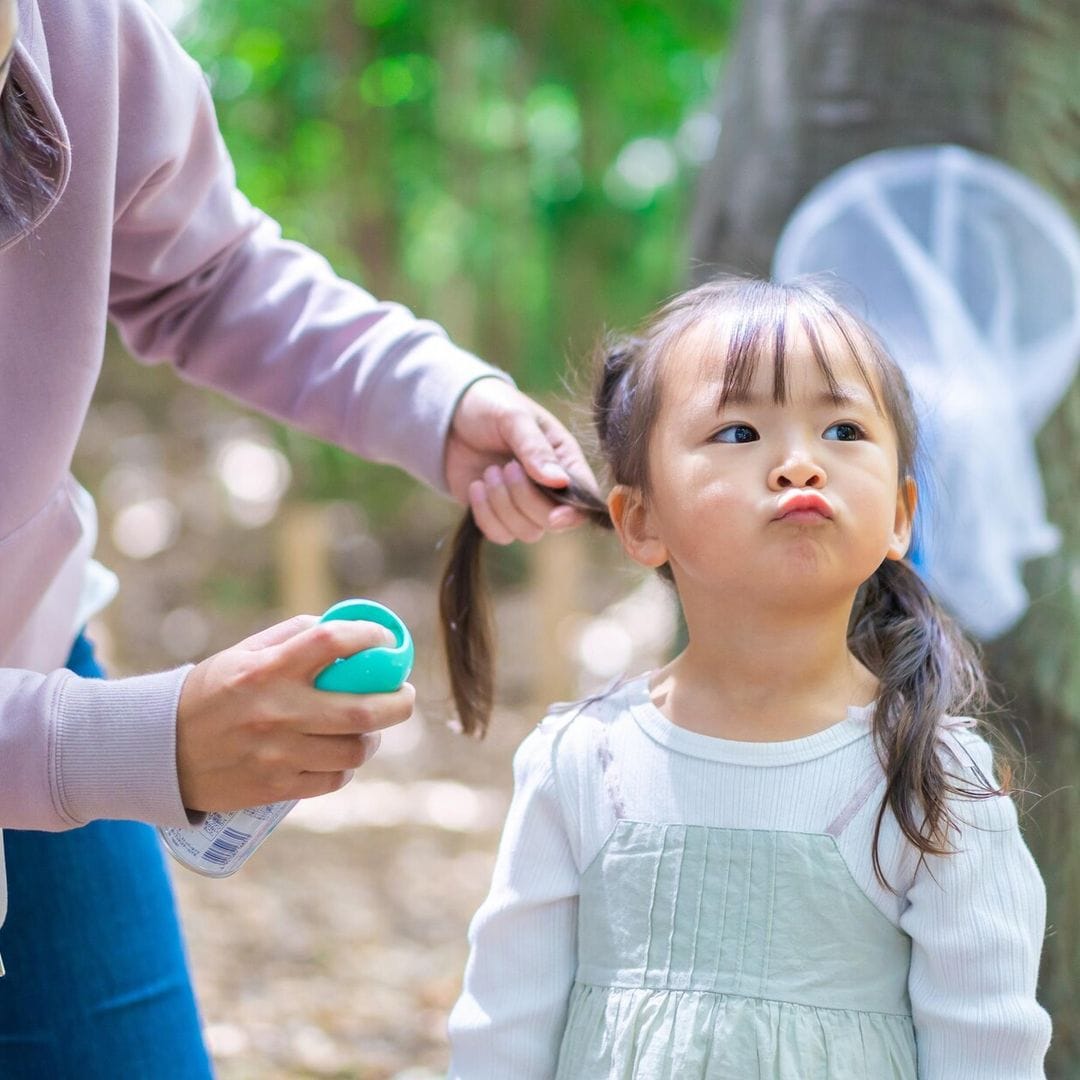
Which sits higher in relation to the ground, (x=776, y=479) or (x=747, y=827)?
(x=776, y=479)

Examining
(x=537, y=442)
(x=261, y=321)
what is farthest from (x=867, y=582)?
(x=261, y=321)

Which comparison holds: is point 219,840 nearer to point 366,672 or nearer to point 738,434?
point 366,672

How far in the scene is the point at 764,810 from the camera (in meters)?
1.41

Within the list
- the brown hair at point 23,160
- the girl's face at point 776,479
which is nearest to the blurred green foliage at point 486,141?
the girl's face at point 776,479

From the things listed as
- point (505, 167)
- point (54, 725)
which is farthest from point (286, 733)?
point (505, 167)

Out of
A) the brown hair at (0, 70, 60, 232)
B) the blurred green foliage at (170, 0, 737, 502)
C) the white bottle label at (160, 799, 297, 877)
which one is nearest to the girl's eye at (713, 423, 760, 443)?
the white bottle label at (160, 799, 297, 877)

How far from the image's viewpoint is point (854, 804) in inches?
54.7

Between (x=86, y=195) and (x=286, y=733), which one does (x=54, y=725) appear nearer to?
(x=286, y=733)

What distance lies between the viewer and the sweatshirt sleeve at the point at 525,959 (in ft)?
4.80

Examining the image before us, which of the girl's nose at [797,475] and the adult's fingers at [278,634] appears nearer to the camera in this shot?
the adult's fingers at [278,634]

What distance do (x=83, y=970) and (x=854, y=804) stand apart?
0.93 meters

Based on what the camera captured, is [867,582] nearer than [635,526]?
No

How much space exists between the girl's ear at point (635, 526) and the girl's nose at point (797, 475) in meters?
0.19

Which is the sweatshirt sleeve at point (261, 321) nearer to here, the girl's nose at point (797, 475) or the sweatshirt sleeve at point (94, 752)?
→ the girl's nose at point (797, 475)
